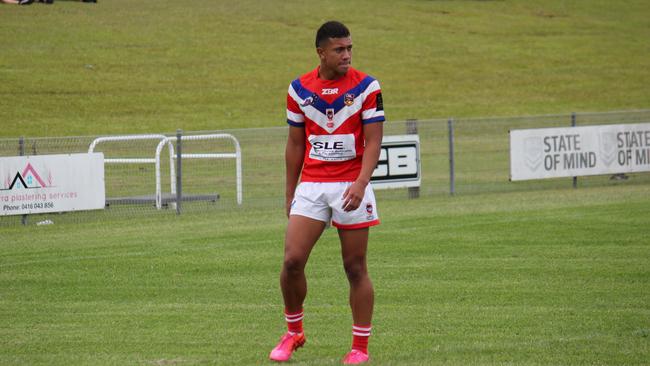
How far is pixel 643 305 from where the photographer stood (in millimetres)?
9984

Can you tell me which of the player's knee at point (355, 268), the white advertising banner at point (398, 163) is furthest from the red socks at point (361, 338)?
the white advertising banner at point (398, 163)

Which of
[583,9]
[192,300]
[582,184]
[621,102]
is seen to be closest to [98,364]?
[192,300]

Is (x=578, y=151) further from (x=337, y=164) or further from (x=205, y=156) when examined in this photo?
(x=337, y=164)

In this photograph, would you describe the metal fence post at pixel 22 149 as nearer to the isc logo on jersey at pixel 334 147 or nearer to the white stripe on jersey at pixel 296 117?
the white stripe on jersey at pixel 296 117

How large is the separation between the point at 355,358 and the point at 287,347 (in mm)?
489

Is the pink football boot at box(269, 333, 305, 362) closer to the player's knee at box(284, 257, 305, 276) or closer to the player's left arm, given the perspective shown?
the player's knee at box(284, 257, 305, 276)

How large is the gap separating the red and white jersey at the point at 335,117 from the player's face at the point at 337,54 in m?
0.12

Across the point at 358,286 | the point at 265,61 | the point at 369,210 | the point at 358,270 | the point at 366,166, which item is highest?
the point at 265,61

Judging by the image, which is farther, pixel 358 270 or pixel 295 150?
pixel 295 150

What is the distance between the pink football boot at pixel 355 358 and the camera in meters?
7.64

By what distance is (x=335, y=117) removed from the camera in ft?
24.8

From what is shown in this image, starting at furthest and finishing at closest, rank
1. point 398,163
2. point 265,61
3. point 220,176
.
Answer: point 265,61
point 398,163
point 220,176

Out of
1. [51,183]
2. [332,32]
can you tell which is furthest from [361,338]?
[51,183]

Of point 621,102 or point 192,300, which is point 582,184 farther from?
point 621,102
